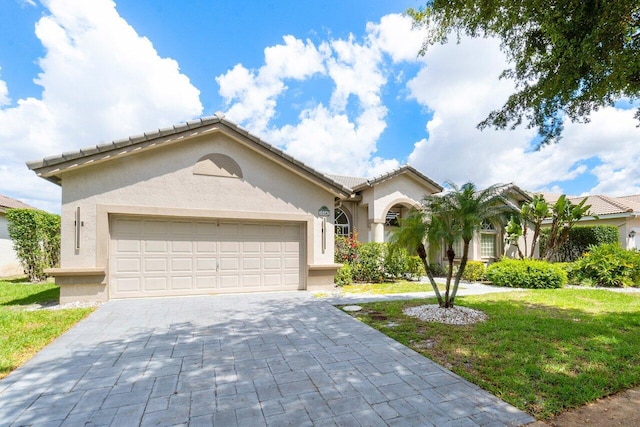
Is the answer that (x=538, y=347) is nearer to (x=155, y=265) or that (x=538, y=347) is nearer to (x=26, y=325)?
(x=155, y=265)

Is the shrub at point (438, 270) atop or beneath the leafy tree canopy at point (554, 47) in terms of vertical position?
beneath

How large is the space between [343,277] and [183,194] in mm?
7006

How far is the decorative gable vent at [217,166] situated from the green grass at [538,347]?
640 centimetres

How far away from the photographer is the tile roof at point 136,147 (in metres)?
8.56

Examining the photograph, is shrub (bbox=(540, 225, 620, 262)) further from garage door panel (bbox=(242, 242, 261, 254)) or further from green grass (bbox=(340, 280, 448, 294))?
garage door panel (bbox=(242, 242, 261, 254))

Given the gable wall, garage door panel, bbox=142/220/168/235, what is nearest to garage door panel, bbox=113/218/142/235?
garage door panel, bbox=142/220/168/235

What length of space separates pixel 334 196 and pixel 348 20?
6.31 meters

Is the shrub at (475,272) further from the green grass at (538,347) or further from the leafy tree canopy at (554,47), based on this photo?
the leafy tree canopy at (554,47)

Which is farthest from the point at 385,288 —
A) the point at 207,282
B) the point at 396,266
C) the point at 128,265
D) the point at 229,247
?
the point at 128,265

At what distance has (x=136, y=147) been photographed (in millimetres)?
9352

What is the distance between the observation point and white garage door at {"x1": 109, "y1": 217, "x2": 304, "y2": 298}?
9.60m

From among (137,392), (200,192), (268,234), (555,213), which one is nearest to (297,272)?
(268,234)

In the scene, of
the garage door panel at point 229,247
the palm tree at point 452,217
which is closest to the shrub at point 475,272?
the palm tree at point 452,217

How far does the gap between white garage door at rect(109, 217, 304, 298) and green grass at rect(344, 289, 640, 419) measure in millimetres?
3988
